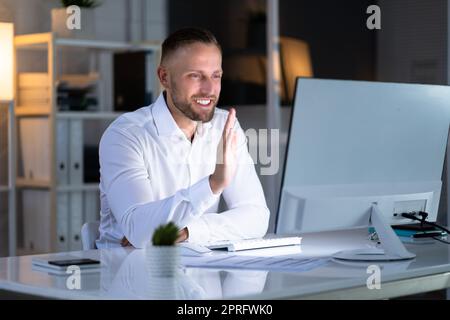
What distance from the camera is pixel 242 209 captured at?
10.1 ft

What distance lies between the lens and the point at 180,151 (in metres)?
3.11

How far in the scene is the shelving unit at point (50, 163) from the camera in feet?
16.5

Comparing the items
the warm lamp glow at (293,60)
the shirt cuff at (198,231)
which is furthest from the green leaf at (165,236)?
the warm lamp glow at (293,60)

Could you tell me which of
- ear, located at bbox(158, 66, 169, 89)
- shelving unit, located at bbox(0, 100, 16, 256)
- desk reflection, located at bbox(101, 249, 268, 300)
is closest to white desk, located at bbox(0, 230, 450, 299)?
desk reflection, located at bbox(101, 249, 268, 300)

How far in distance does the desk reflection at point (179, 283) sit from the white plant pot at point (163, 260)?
15 millimetres

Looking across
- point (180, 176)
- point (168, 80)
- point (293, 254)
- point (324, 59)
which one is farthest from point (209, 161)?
point (324, 59)

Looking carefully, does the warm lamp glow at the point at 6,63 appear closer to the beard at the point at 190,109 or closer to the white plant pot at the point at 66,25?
the white plant pot at the point at 66,25

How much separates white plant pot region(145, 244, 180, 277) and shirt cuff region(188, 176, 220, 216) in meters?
0.67

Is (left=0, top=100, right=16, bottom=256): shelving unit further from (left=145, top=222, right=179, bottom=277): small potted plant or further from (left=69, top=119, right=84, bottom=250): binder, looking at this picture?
(left=145, top=222, right=179, bottom=277): small potted plant

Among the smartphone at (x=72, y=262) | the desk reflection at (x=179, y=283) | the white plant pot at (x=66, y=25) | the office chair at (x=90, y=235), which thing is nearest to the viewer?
the desk reflection at (x=179, y=283)

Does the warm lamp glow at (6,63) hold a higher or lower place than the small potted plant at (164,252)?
higher

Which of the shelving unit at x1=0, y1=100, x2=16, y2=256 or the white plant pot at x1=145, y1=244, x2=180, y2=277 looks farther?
the shelving unit at x1=0, y1=100, x2=16, y2=256

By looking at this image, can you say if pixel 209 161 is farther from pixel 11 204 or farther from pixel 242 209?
pixel 11 204

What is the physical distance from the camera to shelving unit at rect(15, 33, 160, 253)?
5043mm
